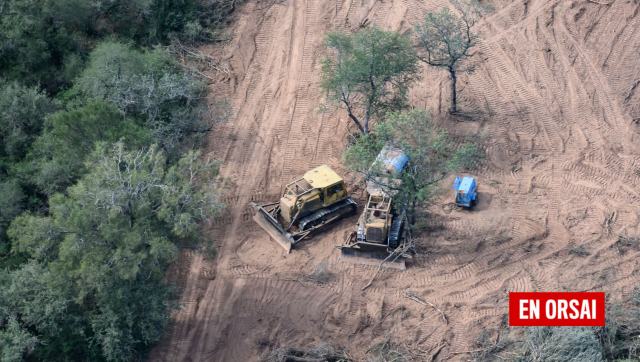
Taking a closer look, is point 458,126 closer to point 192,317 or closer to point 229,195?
point 229,195

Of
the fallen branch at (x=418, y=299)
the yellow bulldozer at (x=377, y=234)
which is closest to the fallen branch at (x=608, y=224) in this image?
the fallen branch at (x=418, y=299)

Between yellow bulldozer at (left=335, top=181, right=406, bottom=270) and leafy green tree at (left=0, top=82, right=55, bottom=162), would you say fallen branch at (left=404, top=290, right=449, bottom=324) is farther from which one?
leafy green tree at (left=0, top=82, right=55, bottom=162)

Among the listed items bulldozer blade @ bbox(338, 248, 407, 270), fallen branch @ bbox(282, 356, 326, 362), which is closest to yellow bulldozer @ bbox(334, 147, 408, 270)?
bulldozer blade @ bbox(338, 248, 407, 270)

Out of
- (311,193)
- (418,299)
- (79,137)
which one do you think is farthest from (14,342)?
(418,299)

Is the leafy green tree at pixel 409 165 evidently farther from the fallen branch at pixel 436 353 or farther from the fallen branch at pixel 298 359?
the fallen branch at pixel 298 359

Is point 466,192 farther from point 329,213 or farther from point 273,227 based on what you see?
point 273,227
